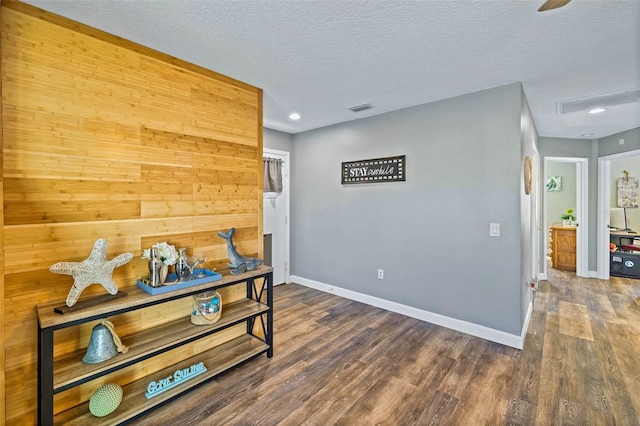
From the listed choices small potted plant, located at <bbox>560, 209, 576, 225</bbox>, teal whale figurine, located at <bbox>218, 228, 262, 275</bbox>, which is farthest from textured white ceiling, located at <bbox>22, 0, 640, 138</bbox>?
small potted plant, located at <bbox>560, 209, 576, 225</bbox>

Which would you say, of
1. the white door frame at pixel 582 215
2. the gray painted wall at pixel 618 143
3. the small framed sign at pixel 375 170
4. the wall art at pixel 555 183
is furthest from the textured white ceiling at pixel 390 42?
the wall art at pixel 555 183

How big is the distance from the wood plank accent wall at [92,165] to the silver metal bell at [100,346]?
20cm

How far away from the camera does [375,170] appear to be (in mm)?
3801

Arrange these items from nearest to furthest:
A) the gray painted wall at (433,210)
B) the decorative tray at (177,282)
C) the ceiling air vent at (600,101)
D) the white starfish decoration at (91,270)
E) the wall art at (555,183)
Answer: the white starfish decoration at (91,270)
the decorative tray at (177,282)
the gray painted wall at (433,210)
the ceiling air vent at (600,101)
the wall art at (555,183)

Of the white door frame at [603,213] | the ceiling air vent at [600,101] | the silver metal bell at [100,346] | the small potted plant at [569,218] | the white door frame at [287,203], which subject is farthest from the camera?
the small potted plant at [569,218]

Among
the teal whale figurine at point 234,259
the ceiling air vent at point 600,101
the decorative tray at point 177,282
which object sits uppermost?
the ceiling air vent at point 600,101

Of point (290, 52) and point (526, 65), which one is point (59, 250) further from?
point (526, 65)

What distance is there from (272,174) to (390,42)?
113 inches

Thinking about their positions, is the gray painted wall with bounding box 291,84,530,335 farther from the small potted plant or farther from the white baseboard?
the small potted plant

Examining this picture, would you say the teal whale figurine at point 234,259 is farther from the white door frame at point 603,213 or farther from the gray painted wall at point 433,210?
the white door frame at point 603,213

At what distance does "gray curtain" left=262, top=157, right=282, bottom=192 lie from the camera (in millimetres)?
4448

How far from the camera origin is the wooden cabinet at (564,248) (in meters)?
5.59

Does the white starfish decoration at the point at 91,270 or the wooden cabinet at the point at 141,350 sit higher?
the white starfish decoration at the point at 91,270

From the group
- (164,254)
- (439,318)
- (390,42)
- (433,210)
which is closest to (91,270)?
(164,254)
